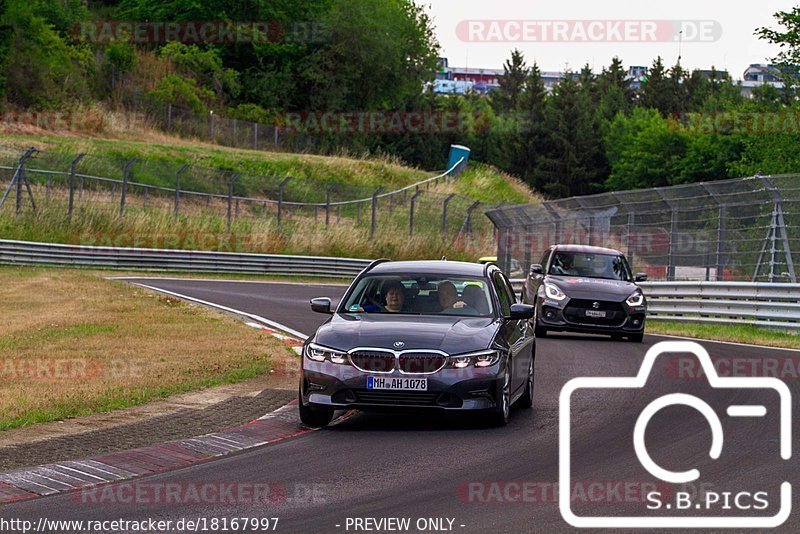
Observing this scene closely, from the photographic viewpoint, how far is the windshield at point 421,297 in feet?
39.4

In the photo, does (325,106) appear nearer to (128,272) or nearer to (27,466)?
(128,272)

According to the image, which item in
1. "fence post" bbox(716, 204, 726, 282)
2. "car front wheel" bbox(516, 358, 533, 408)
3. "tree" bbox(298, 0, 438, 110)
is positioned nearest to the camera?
"car front wheel" bbox(516, 358, 533, 408)

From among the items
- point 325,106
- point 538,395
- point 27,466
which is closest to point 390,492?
point 27,466

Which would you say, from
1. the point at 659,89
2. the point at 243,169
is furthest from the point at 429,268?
the point at 659,89

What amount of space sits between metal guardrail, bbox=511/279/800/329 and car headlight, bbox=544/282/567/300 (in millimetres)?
3986

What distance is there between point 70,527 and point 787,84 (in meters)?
50.7

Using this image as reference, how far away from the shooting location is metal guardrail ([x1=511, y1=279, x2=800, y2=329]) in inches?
890

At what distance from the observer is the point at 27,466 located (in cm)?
888

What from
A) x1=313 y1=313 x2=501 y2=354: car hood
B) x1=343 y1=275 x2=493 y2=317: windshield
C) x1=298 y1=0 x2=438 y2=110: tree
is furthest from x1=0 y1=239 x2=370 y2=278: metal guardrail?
x1=298 y1=0 x2=438 y2=110: tree

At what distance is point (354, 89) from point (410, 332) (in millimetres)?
79598

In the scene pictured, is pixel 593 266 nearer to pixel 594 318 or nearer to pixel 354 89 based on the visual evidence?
pixel 594 318

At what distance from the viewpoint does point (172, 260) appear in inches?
1578

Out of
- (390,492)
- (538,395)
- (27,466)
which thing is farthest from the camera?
(538,395)

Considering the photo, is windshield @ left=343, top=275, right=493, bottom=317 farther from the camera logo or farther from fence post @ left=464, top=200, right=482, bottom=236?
fence post @ left=464, top=200, right=482, bottom=236
